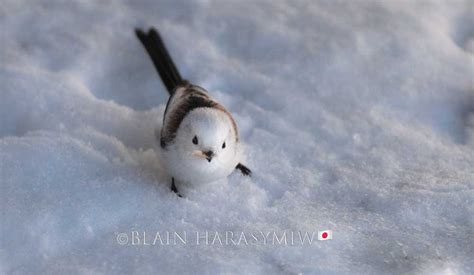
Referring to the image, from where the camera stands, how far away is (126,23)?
4.92 m

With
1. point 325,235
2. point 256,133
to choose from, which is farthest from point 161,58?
point 325,235

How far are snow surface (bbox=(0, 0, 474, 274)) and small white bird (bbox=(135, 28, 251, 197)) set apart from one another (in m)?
0.14

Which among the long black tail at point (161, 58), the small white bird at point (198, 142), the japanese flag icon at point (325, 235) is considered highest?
the long black tail at point (161, 58)

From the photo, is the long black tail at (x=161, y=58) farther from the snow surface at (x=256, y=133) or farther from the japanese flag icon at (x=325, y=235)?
the japanese flag icon at (x=325, y=235)

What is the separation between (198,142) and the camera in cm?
340

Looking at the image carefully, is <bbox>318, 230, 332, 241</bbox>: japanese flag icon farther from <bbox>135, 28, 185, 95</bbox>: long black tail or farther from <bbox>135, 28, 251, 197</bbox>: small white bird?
<bbox>135, 28, 185, 95</bbox>: long black tail

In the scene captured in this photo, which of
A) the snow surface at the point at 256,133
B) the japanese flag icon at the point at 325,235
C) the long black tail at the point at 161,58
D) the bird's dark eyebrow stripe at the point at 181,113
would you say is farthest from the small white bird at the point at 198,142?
the japanese flag icon at the point at 325,235

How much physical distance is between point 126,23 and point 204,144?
1924mm

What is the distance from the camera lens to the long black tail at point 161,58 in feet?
14.1

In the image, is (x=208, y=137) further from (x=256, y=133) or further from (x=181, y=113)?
(x=256, y=133)

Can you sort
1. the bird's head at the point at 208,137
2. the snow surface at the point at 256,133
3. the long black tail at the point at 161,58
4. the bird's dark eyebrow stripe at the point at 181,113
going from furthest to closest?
the long black tail at the point at 161,58 → the bird's dark eyebrow stripe at the point at 181,113 → the bird's head at the point at 208,137 → the snow surface at the point at 256,133

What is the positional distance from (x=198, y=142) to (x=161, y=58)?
1262 mm

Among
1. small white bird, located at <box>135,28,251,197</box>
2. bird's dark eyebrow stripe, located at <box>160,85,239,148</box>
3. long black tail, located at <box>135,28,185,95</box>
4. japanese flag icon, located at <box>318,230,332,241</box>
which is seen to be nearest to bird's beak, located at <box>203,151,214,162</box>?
small white bird, located at <box>135,28,251,197</box>

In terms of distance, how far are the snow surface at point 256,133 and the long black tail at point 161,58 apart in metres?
0.12
